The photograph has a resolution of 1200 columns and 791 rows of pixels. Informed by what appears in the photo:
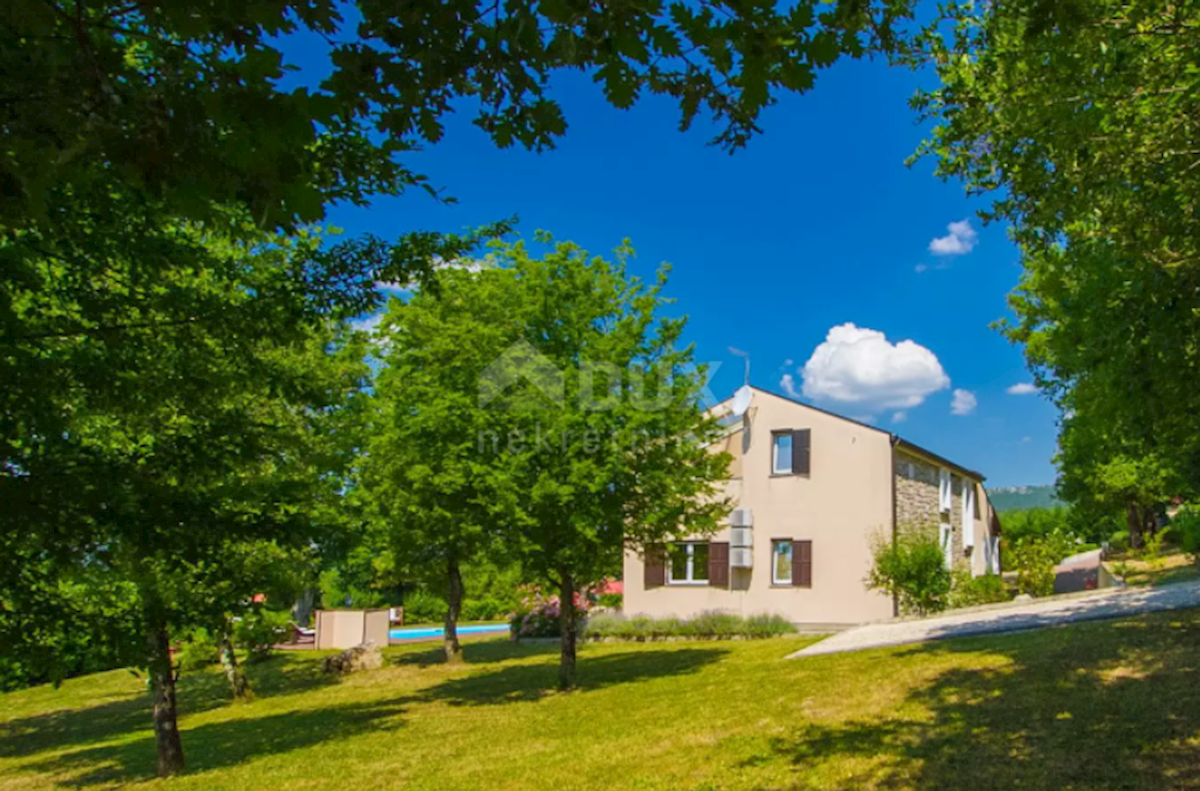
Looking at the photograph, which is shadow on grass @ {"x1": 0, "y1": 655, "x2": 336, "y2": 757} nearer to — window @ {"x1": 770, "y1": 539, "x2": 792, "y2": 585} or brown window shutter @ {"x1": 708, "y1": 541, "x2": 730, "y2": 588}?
brown window shutter @ {"x1": 708, "y1": 541, "x2": 730, "y2": 588}

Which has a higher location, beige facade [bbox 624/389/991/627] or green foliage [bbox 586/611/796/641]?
beige facade [bbox 624/389/991/627]

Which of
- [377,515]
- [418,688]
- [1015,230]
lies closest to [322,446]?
[377,515]

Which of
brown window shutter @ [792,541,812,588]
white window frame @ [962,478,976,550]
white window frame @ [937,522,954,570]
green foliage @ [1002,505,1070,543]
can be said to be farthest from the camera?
green foliage @ [1002,505,1070,543]

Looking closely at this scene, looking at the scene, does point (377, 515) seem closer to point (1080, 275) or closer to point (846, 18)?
point (1080, 275)

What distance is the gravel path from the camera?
13.1 m

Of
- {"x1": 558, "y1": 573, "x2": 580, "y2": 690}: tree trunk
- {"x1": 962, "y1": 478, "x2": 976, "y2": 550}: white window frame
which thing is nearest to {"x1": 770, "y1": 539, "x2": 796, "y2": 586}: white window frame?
{"x1": 558, "y1": 573, "x2": 580, "y2": 690}: tree trunk

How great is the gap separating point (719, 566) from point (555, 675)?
7.05 m

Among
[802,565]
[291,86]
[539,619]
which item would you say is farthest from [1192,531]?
[291,86]

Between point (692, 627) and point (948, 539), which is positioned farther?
point (948, 539)

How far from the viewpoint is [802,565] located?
21.4 meters

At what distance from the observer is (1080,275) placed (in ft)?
29.9

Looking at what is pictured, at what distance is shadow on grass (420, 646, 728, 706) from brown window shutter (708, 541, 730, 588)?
3747 mm

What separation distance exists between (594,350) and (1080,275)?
24.4ft

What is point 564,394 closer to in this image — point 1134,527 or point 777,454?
point 777,454
